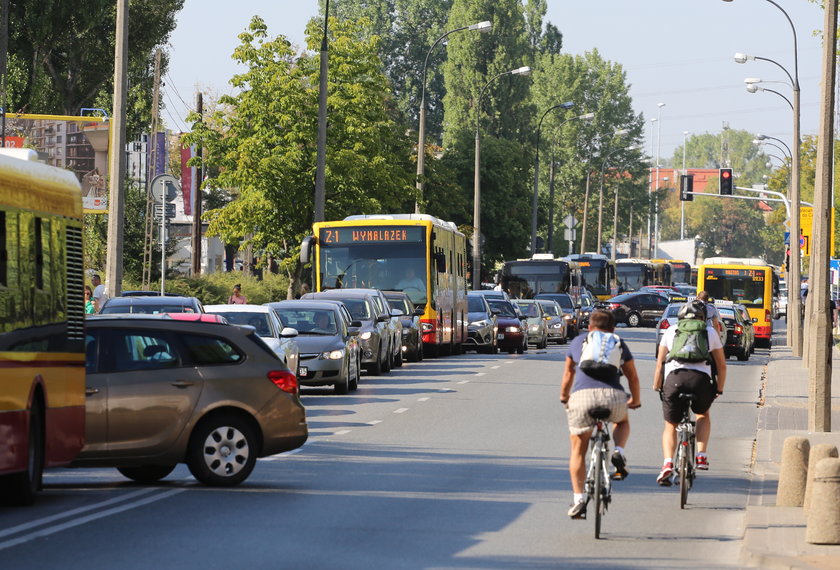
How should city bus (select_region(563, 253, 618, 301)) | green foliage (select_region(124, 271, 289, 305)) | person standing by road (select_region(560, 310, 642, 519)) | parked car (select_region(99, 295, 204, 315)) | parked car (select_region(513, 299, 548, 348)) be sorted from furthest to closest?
city bus (select_region(563, 253, 618, 301)) < parked car (select_region(513, 299, 548, 348)) < green foliage (select_region(124, 271, 289, 305)) < parked car (select_region(99, 295, 204, 315)) < person standing by road (select_region(560, 310, 642, 519))

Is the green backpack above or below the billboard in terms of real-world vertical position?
below

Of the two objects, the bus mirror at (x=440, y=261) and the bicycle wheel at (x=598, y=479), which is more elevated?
the bus mirror at (x=440, y=261)

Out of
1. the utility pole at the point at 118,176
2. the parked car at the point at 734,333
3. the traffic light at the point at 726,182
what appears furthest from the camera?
the traffic light at the point at 726,182

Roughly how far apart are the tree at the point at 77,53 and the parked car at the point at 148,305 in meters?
32.9

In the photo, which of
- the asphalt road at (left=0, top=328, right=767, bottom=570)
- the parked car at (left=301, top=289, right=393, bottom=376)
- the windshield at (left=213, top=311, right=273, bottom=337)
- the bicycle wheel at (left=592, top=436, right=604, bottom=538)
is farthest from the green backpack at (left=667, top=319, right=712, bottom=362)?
the parked car at (left=301, top=289, right=393, bottom=376)

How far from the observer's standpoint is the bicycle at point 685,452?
13308 millimetres

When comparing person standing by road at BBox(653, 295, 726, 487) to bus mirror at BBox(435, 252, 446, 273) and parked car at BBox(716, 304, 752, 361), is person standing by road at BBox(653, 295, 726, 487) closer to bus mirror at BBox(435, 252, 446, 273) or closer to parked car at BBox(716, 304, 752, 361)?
bus mirror at BBox(435, 252, 446, 273)

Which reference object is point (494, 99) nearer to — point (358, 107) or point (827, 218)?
point (358, 107)

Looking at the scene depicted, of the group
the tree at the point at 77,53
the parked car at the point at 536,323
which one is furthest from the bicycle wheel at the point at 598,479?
the tree at the point at 77,53

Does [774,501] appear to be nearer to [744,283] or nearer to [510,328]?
[510,328]

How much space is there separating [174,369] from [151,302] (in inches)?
404

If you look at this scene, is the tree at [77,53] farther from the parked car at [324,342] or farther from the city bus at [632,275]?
the city bus at [632,275]

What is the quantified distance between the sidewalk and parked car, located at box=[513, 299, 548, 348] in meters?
19.6

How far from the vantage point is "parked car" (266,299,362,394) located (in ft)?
87.4
